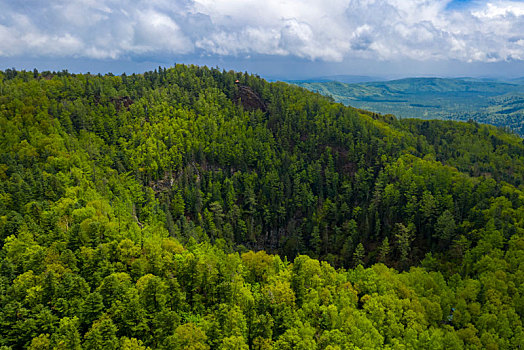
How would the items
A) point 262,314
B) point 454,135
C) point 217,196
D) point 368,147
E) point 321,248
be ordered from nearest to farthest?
point 262,314, point 321,248, point 217,196, point 368,147, point 454,135

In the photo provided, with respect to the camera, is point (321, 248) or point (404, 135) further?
point (404, 135)

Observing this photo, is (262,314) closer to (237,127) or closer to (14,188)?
(14,188)

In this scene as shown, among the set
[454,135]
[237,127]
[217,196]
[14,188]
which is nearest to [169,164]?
[217,196]

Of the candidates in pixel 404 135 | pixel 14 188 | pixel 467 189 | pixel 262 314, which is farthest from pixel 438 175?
pixel 14 188

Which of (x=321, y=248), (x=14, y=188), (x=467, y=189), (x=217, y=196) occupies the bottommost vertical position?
(x=321, y=248)

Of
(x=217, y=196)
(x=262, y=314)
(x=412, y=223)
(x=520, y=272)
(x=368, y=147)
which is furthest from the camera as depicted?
(x=368, y=147)

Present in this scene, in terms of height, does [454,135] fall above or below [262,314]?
above

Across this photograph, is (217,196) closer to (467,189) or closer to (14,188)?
(14,188)
